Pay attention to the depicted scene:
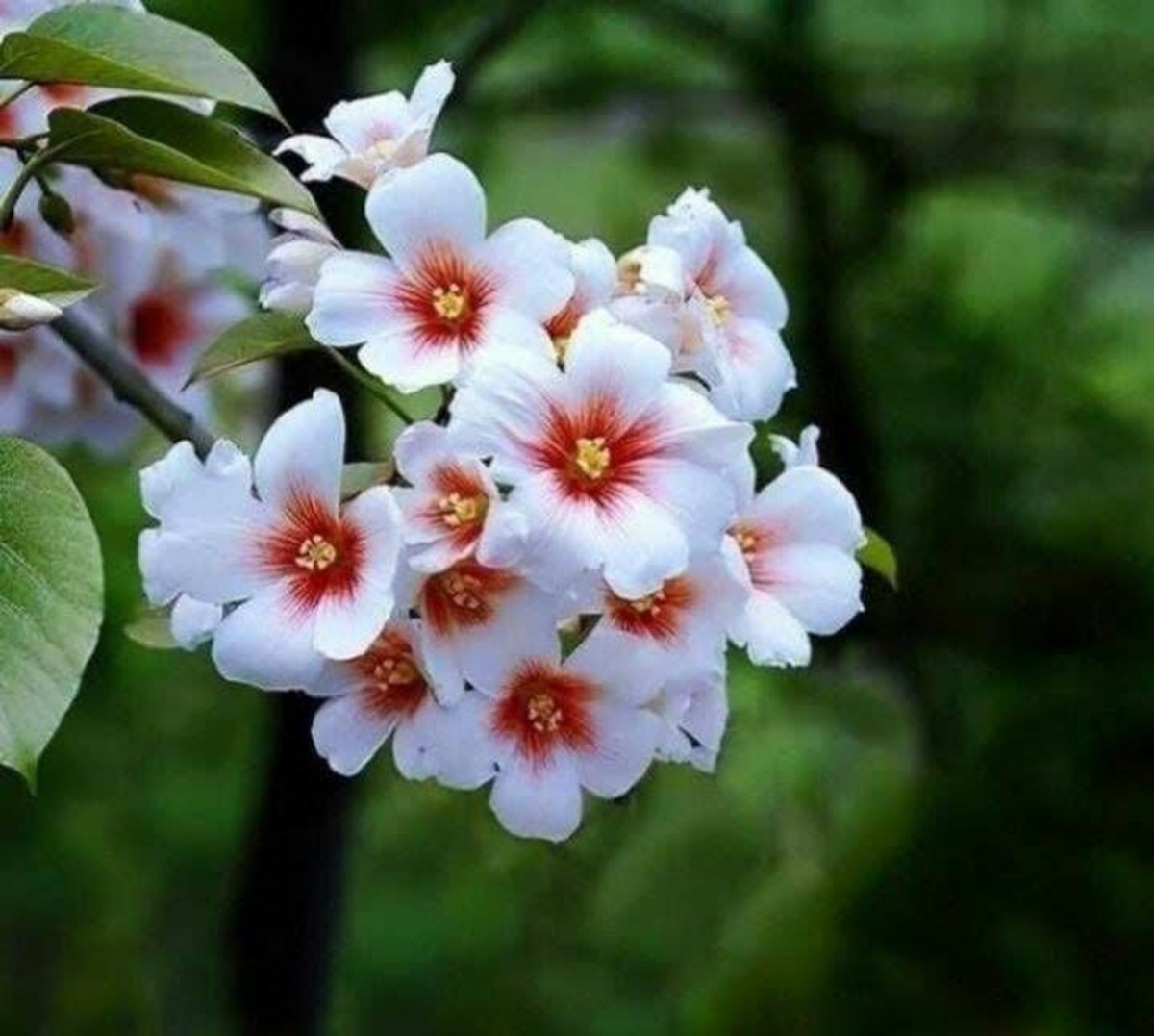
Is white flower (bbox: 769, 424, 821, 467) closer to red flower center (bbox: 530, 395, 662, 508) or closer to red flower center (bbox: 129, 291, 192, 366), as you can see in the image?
red flower center (bbox: 530, 395, 662, 508)

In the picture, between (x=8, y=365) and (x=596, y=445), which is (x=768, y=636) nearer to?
(x=596, y=445)

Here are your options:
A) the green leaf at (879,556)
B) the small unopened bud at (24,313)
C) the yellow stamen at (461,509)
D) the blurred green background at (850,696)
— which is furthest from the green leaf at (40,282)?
the blurred green background at (850,696)

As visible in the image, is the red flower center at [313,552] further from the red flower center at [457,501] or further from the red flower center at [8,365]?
the red flower center at [8,365]

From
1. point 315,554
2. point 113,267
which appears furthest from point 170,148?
point 113,267

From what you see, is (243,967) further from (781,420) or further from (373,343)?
(373,343)

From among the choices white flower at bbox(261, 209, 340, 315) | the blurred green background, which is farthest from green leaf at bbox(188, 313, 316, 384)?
the blurred green background

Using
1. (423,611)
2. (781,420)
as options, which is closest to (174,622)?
(423,611)

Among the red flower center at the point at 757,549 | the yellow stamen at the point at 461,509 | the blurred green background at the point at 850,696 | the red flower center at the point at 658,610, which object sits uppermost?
the yellow stamen at the point at 461,509
